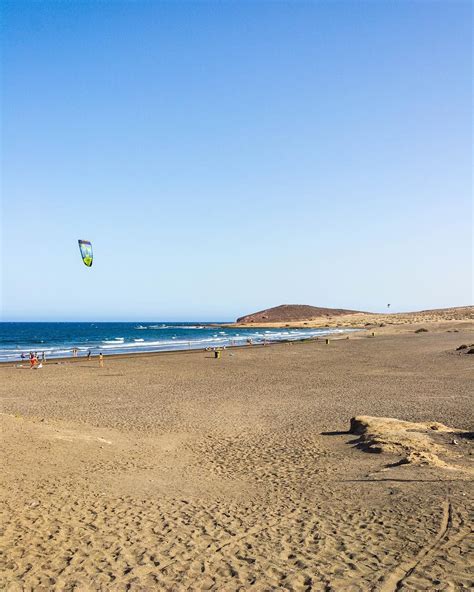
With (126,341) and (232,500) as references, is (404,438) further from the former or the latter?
(126,341)

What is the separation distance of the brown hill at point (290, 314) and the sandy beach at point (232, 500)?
133 metres

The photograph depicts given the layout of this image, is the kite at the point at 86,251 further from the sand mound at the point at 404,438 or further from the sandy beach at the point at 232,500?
the sand mound at the point at 404,438

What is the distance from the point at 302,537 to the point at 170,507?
2.50 m

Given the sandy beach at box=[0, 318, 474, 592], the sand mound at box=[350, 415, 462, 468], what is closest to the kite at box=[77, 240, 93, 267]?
the sandy beach at box=[0, 318, 474, 592]

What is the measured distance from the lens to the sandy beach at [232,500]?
6.18 metres

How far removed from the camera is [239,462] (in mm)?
11398

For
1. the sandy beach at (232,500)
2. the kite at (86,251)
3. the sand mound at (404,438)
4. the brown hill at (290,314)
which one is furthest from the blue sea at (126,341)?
the brown hill at (290,314)

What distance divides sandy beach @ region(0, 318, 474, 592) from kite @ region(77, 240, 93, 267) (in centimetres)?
545

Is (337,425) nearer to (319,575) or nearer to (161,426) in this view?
(161,426)

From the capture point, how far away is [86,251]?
1814 centimetres

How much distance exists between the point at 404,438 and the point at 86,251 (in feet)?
40.4

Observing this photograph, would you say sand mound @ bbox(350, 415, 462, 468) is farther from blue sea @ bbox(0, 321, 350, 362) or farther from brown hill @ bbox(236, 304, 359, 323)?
brown hill @ bbox(236, 304, 359, 323)

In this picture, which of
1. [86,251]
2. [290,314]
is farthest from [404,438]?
[290,314]

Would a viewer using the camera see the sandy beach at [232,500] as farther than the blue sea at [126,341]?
No
